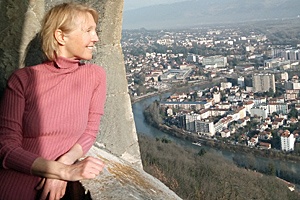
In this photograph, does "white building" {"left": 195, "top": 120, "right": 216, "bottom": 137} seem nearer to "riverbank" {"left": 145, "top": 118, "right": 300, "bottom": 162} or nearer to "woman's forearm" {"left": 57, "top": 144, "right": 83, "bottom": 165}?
"riverbank" {"left": 145, "top": 118, "right": 300, "bottom": 162}

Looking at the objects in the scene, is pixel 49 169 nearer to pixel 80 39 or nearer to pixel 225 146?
pixel 80 39

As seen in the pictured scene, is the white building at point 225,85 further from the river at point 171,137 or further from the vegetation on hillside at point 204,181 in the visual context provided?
the vegetation on hillside at point 204,181

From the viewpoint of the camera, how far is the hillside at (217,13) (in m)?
74.2

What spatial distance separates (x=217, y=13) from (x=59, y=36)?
86021 millimetres

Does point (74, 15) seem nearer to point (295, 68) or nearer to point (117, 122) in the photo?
point (117, 122)

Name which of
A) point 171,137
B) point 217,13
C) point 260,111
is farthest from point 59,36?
point 217,13

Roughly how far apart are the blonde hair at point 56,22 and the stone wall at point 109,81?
10.0 inches

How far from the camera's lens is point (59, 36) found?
91 centimetres

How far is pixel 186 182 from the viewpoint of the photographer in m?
4.90

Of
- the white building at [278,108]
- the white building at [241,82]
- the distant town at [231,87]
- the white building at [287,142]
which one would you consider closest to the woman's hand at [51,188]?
the distant town at [231,87]

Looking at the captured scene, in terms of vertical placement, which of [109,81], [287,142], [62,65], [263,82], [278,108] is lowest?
[278,108]

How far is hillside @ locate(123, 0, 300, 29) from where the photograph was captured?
243 ft

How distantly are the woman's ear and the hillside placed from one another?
232 ft

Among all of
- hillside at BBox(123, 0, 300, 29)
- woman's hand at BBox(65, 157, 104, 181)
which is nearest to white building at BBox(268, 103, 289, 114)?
woman's hand at BBox(65, 157, 104, 181)
